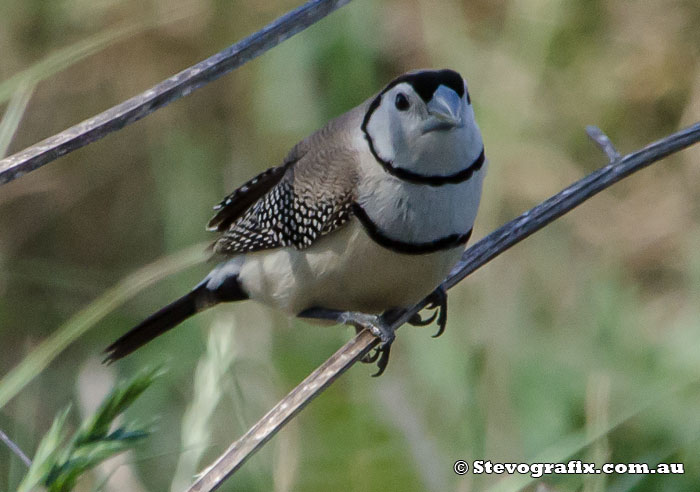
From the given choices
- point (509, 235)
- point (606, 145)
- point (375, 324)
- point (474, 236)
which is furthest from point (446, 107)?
point (474, 236)

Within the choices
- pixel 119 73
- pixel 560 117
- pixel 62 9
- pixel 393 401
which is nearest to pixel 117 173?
pixel 119 73

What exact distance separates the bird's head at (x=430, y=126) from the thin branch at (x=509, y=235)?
22cm

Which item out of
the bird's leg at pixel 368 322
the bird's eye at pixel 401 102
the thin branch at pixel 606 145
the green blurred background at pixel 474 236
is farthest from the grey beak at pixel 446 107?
the green blurred background at pixel 474 236

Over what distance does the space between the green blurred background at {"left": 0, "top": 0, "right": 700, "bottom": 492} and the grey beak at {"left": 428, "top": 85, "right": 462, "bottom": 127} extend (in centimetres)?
94

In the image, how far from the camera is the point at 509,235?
2.66m

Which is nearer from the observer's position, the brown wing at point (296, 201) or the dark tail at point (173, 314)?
the brown wing at point (296, 201)

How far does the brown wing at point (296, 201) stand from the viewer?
2.86 meters

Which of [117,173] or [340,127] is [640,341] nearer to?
[340,127]

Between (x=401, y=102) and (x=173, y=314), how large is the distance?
112 cm

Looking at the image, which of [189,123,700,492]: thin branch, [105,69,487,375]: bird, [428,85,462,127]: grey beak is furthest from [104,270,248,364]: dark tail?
[428,85,462,127]: grey beak

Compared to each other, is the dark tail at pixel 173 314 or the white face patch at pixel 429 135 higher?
the white face patch at pixel 429 135

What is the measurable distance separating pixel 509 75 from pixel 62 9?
205 centimetres

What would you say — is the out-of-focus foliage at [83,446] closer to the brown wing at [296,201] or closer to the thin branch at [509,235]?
the thin branch at [509,235]

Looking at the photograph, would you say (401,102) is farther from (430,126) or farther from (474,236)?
(474,236)
